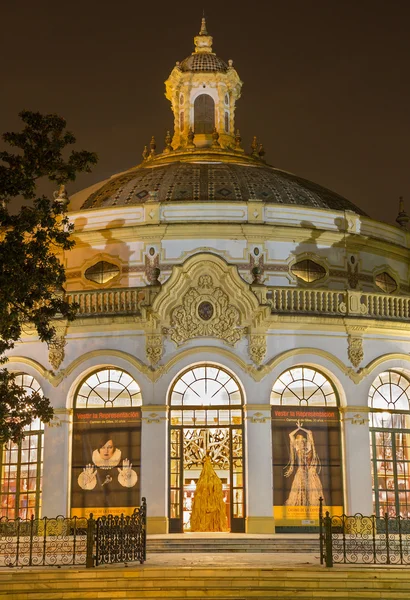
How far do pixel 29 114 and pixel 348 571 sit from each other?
13794 millimetres

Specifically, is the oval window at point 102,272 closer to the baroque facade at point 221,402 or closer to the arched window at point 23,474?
the baroque facade at point 221,402

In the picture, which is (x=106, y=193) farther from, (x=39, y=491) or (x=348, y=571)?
(x=348, y=571)

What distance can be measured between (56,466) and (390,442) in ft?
38.0

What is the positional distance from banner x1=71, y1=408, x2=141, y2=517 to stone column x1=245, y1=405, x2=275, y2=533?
3740 millimetres

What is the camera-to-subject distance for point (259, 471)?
1310 inches

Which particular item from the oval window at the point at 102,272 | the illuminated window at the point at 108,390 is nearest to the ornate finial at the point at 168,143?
the oval window at the point at 102,272

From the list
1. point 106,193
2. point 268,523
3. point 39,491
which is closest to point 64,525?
point 39,491

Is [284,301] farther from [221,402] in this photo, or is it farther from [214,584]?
[214,584]

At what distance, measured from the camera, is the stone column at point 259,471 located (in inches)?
1293

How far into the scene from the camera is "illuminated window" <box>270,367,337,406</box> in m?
34.6

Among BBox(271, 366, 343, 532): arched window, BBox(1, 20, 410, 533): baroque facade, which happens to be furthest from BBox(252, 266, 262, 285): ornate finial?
BBox(271, 366, 343, 532): arched window

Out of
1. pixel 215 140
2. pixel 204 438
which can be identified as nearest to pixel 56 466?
pixel 204 438

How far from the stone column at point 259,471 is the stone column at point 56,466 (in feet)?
20.2

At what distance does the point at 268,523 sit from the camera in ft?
108
